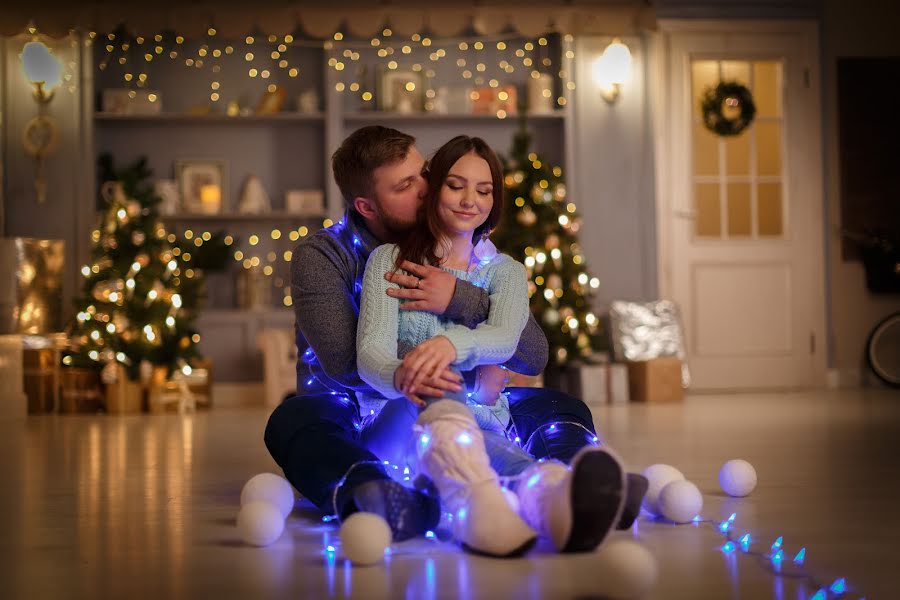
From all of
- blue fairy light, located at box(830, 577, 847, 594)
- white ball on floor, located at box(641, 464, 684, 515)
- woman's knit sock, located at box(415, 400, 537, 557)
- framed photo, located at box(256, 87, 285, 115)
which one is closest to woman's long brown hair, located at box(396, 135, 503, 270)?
woman's knit sock, located at box(415, 400, 537, 557)

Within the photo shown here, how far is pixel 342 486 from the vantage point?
215cm

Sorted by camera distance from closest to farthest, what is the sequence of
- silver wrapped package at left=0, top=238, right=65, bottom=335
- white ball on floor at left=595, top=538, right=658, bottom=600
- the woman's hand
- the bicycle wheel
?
1. white ball on floor at left=595, top=538, right=658, bottom=600
2. the woman's hand
3. silver wrapped package at left=0, top=238, right=65, bottom=335
4. the bicycle wheel

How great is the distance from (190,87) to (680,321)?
3666 millimetres

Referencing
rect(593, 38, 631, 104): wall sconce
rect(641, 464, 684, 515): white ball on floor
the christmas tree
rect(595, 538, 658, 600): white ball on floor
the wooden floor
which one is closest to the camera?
rect(595, 538, 658, 600): white ball on floor

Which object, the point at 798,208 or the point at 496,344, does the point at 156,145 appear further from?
the point at 496,344

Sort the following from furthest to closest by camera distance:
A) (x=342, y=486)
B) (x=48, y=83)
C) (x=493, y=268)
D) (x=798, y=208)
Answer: (x=798, y=208), (x=48, y=83), (x=493, y=268), (x=342, y=486)

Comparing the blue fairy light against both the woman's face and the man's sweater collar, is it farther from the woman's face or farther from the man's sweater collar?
the man's sweater collar

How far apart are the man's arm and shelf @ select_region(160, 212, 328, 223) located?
454 centimetres

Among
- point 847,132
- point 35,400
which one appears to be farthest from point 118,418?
point 847,132

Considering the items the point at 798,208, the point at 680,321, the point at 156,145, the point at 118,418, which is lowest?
the point at 118,418

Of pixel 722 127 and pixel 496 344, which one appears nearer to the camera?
pixel 496 344

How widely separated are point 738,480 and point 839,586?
96 cm

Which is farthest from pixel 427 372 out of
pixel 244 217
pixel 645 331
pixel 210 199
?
pixel 210 199

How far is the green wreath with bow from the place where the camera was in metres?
7.15
